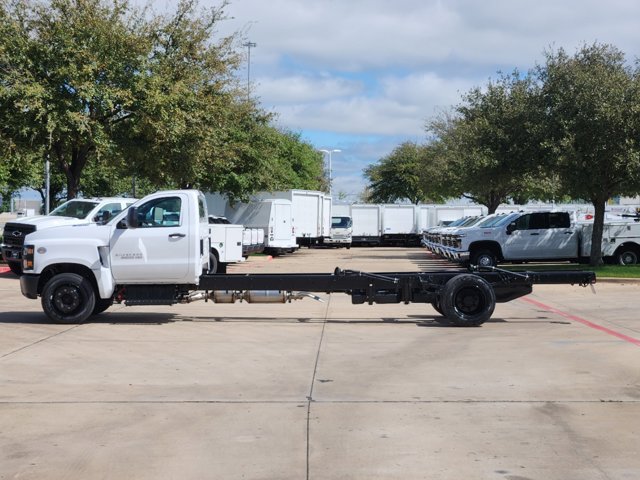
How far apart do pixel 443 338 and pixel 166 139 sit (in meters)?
14.1

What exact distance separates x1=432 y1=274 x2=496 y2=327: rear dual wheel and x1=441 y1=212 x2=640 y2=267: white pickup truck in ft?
42.1

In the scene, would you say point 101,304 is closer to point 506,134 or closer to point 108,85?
point 108,85

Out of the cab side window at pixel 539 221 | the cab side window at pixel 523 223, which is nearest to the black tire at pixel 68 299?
the cab side window at pixel 523 223

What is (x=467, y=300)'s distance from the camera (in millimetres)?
13234

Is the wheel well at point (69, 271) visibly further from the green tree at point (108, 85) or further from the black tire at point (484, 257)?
the black tire at point (484, 257)

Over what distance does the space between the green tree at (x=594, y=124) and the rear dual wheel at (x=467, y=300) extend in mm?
12105

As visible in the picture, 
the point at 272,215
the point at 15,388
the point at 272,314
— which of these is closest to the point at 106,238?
the point at 272,314

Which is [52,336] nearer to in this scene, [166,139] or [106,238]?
[106,238]

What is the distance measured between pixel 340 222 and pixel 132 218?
37363mm

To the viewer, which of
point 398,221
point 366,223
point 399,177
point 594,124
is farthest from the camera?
point 399,177

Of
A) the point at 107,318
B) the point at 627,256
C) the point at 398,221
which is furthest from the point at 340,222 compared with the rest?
the point at 107,318

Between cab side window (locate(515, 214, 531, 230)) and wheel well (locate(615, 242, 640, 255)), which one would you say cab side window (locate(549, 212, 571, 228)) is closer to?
cab side window (locate(515, 214, 531, 230))

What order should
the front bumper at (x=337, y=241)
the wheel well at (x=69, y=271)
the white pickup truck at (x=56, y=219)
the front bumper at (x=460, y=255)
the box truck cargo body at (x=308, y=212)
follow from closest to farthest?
the wheel well at (x=69, y=271) < the white pickup truck at (x=56, y=219) < the front bumper at (x=460, y=255) < the box truck cargo body at (x=308, y=212) < the front bumper at (x=337, y=241)

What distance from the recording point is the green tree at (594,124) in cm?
2341
